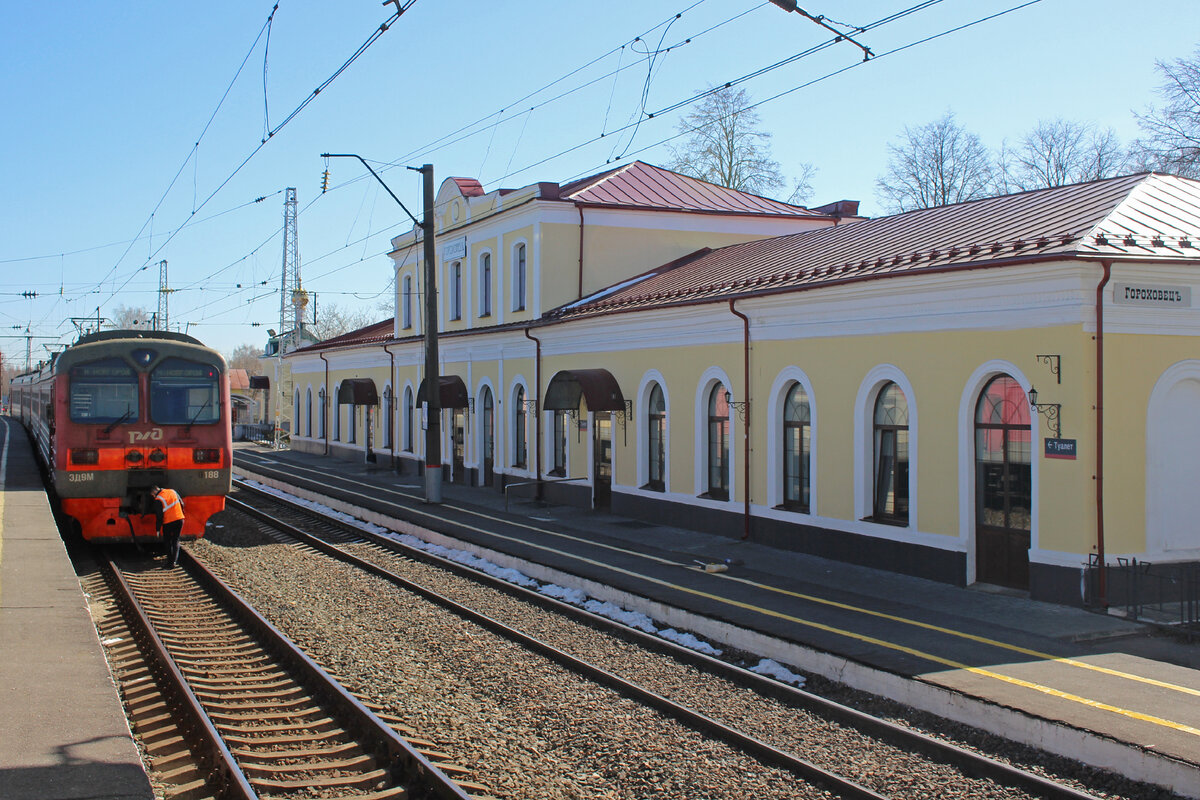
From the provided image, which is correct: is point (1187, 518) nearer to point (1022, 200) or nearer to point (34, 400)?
point (1022, 200)

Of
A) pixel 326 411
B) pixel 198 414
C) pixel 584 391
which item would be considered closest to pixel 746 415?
pixel 584 391

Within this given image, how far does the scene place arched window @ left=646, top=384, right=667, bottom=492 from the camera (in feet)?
63.4

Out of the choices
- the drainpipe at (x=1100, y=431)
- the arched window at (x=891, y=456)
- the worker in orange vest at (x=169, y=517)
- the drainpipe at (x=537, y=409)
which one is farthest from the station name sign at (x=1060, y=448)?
the drainpipe at (x=537, y=409)

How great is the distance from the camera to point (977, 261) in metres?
11.9

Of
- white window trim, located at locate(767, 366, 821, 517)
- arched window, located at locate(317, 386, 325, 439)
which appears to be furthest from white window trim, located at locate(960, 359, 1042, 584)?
arched window, located at locate(317, 386, 325, 439)

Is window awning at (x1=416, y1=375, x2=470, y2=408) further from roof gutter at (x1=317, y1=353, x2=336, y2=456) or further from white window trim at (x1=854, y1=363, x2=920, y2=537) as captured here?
white window trim at (x1=854, y1=363, x2=920, y2=537)

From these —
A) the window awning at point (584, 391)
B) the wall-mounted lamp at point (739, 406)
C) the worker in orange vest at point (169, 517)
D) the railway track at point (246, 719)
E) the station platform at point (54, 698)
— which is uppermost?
the window awning at point (584, 391)

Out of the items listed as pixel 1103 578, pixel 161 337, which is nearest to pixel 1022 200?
pixel 1103 578

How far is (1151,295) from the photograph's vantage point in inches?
444

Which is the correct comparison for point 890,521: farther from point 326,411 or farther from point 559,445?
point 326,411

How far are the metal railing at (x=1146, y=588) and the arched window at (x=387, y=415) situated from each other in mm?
26291

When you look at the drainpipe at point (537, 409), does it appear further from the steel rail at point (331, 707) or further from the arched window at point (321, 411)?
the arched window at point (321, 411)

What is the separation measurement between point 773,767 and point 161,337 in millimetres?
13017

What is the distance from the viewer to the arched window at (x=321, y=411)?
42125 millimetres
